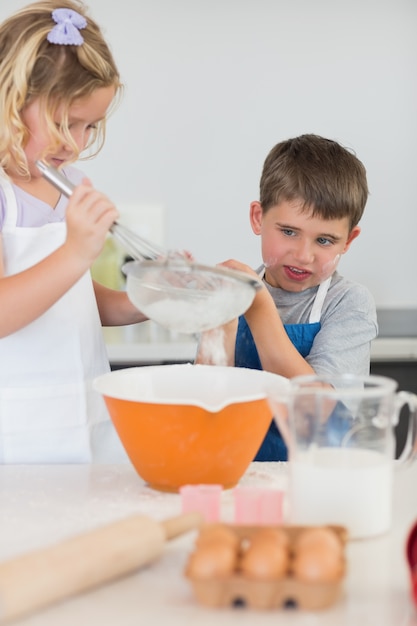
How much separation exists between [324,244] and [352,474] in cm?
73

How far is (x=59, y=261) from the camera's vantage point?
119cm

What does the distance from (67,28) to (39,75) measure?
3.3 inches

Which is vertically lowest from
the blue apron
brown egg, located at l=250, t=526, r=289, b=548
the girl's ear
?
brown egg, located at l=250, t=526, r=289, b=548

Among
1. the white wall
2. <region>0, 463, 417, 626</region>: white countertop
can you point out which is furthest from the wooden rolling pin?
the white wall

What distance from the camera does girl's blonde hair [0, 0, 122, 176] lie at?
4.24 feet

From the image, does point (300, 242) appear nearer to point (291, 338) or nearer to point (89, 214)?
point (291, 338)

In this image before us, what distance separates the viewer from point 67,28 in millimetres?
1322

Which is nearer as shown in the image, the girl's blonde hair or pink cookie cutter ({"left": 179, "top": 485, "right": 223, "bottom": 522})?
pink cookie cutter ({"left": 179, "top": 485, "right": 223, "bottom": 522})

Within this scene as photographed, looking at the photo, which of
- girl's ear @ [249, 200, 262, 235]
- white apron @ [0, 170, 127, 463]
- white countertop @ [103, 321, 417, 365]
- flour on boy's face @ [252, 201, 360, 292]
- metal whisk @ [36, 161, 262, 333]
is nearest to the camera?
metal whisk @ [36, 161, 262, 333]

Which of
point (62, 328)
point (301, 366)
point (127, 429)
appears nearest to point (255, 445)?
point (127, 429)

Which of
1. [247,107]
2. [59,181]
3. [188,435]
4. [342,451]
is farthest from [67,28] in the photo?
[247,107]

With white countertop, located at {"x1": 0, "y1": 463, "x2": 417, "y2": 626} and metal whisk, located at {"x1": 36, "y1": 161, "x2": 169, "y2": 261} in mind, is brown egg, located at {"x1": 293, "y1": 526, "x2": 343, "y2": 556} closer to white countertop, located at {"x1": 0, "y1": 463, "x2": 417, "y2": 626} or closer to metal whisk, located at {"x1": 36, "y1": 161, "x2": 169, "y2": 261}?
white countertop, located at {"x1": 0, "y1": 463, "x2": 417, "y2": 626}

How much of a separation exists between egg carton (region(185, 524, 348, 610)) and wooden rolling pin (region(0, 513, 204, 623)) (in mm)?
74

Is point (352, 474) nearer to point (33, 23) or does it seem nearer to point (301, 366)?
point (301, 366)
